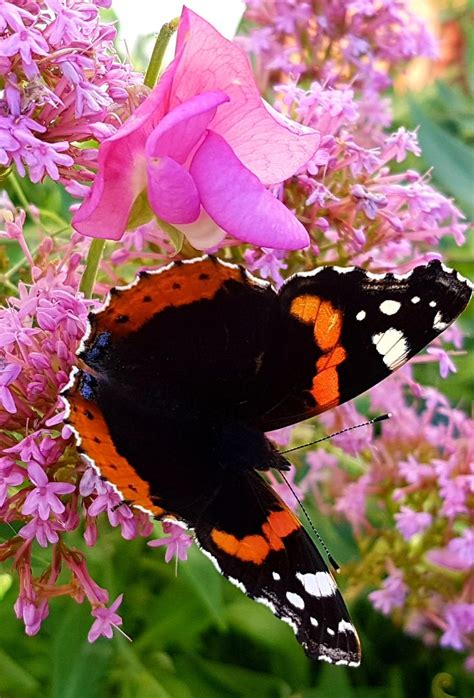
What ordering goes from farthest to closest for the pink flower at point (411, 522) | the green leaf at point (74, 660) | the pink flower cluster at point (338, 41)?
the pink flower cluster at point (338, 41) < the pink flower at point (411, 522) < the green leaf at point (74, 660)

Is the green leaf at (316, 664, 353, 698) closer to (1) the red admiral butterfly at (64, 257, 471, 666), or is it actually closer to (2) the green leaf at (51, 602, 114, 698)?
(2) the green leaf at (51, 602, 114, 698)

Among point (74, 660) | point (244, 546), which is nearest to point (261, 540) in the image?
point (244, 546)

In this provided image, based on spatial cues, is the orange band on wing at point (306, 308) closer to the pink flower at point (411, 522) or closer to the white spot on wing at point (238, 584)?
the white spot on wing at point (238, 584)

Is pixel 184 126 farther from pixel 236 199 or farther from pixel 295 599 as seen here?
pixel 295 599

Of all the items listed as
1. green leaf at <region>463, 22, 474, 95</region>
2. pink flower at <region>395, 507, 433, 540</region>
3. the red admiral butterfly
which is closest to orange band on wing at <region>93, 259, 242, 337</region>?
the red admiral butterfly

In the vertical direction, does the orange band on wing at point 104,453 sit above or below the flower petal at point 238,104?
below

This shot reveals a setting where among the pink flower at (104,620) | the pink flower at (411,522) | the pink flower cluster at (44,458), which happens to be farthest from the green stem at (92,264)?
the pink flower at (411,522)

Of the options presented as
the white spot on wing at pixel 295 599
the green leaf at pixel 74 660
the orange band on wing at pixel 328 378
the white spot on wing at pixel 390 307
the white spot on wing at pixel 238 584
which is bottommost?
the green leaf at pixel 74 660

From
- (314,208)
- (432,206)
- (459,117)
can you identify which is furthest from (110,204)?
(459,117)
